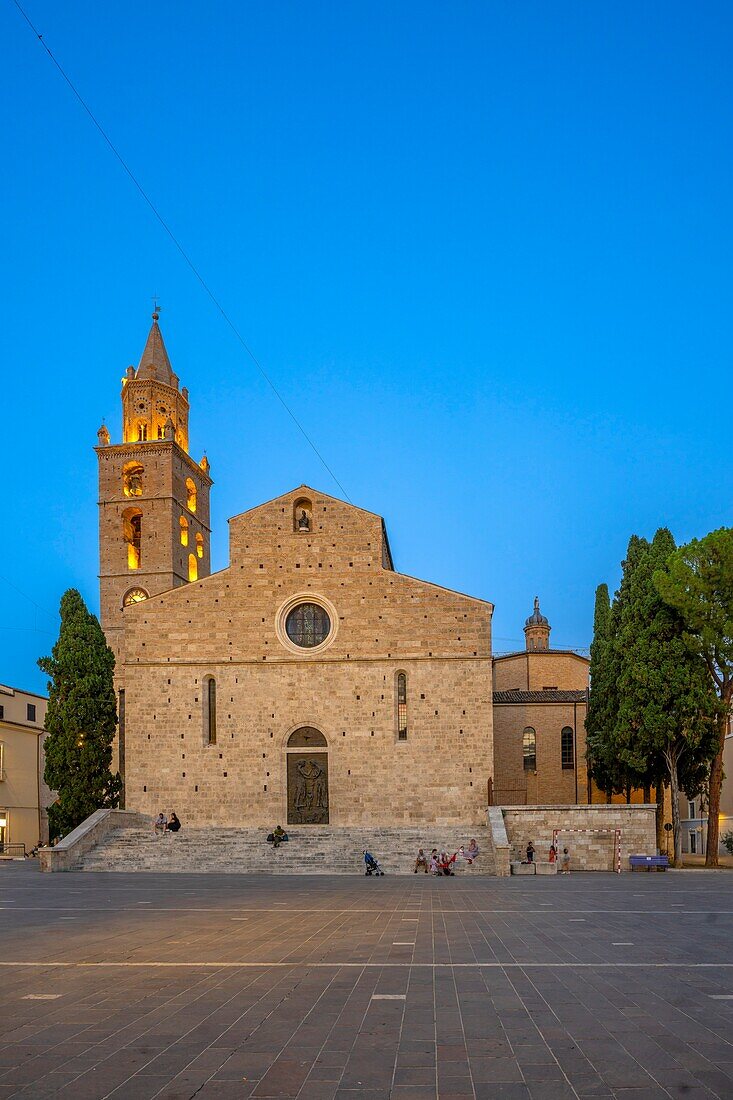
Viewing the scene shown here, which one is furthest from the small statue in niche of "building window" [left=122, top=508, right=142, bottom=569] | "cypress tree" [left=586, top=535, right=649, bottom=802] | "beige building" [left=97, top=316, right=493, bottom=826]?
"cypress tree" [left=586, top=535, right=649, bottom=802]

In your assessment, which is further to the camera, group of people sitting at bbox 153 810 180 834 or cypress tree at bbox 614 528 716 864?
group of people sitting at bbox 153 810 180 834

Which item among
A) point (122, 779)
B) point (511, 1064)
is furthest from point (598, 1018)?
point (122, 779)

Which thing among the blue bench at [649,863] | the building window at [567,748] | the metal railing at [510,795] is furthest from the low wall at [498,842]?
the building window at [567,748]

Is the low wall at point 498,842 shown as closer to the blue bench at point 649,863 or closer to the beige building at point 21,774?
the blue bench at point 649,863

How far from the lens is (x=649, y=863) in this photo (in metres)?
30.2

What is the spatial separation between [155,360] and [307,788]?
30400 millimetres

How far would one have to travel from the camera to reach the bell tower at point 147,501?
5162 cm

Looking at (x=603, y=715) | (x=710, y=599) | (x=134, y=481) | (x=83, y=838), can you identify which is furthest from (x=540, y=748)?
(x=134, y=481)

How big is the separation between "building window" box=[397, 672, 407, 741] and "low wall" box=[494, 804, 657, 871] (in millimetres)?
6489

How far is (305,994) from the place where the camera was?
31.3ft

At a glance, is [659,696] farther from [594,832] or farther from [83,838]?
[83,838]

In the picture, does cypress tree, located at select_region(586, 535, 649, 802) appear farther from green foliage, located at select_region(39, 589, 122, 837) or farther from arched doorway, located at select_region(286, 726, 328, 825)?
green foliage, located at select_region(39, 589, 122, 837)

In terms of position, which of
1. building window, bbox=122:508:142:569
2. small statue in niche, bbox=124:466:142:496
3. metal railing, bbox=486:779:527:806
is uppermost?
small statue in niche, bbox=124:466:142:496

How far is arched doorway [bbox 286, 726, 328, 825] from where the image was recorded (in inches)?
1430
